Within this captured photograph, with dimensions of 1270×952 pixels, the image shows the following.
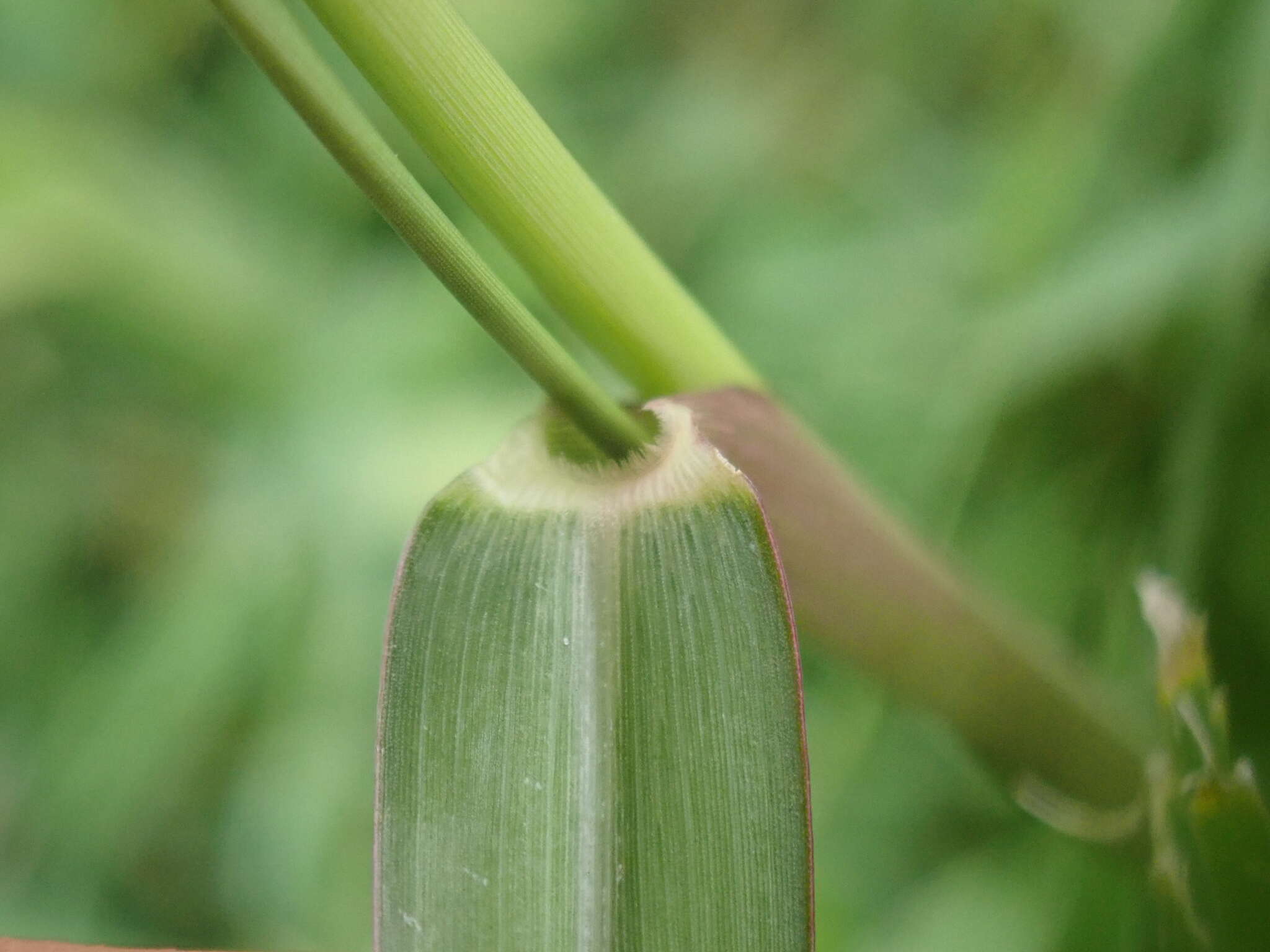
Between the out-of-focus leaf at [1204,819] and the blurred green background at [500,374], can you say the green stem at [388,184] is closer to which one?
the out-of-focus leaf at [1204,819]

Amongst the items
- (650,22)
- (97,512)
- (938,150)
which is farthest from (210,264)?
(938,150)

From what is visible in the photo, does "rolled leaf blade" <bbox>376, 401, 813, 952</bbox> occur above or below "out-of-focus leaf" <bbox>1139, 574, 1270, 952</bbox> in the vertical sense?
above

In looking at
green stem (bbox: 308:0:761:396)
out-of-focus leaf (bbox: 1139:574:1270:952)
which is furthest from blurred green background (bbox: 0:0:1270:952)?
green stem (bbox: 308:0:761:396)

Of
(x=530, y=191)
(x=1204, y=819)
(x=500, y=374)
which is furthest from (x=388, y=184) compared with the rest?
(x=500, y=374)

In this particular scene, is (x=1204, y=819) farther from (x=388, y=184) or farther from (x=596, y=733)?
(x=388, y=184)

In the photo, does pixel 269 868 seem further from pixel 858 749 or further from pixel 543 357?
pixel 543 357

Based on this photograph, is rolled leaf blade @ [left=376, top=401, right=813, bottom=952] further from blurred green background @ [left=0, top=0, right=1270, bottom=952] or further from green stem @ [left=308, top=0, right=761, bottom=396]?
blurred green background @ [left=0, top=0, right=1270, bottom=952]
